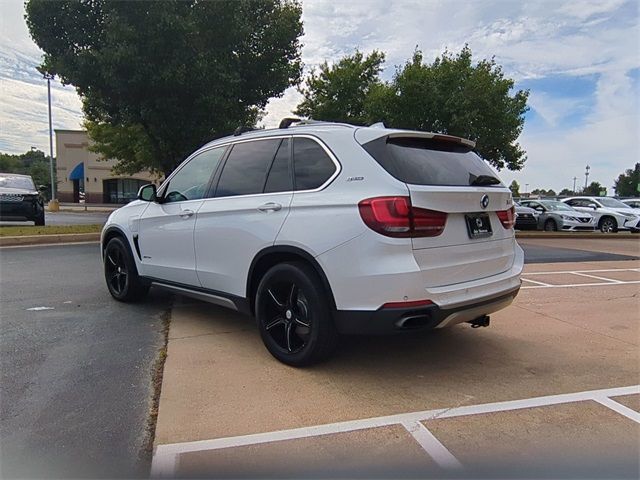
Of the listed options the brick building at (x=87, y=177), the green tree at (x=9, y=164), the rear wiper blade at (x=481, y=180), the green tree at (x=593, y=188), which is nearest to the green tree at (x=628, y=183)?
the green tree at (x=593, y=188)

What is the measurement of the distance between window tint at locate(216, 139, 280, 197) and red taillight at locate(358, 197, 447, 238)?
1.21 metres

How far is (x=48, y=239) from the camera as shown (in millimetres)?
11281

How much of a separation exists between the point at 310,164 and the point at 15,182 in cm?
1463

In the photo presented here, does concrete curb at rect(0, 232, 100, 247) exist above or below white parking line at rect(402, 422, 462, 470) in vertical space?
above

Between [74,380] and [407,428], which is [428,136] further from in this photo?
[74,380]

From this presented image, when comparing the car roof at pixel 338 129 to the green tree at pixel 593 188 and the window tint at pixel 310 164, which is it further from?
the green tree at pixel 593 188

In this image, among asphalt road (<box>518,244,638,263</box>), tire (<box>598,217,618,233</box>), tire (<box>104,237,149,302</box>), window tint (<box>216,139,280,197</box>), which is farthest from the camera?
tire (<box>598,217,618,233</box>)

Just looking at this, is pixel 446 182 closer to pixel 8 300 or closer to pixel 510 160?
pixel 8 300

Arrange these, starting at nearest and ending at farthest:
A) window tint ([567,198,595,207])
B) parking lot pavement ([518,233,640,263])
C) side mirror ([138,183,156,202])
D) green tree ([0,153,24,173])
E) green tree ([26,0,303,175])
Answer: side mirror ([138,183,156,202])
parking lot pavement ([518,233,640,263])
green tree ([26,0,303,175])
window tint ([567,198,595,207])
green tree ([0,153,24,173])

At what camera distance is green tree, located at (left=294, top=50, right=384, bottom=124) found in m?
23.2

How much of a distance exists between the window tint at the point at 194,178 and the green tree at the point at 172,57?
7.67 meters

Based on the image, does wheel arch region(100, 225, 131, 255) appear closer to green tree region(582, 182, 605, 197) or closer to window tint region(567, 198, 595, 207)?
window tint region(567, 198, 595, 207)

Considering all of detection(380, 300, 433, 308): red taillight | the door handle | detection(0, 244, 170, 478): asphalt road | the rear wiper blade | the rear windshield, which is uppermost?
the rear windshield

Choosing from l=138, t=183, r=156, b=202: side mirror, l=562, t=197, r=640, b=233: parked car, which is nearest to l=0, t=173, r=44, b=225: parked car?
l=138, t=183, r=156, b=202: side mirror
